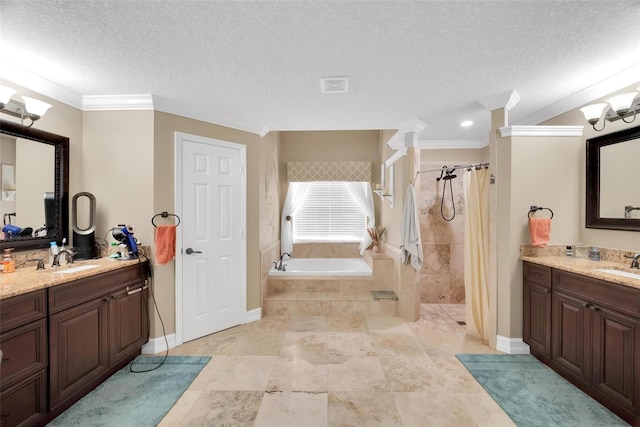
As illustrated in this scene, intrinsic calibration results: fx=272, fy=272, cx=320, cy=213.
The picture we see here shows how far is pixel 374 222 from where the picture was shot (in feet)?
16.2

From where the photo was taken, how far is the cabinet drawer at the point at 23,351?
150cm

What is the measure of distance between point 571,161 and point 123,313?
4297 mm

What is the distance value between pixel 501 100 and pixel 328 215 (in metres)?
3.25

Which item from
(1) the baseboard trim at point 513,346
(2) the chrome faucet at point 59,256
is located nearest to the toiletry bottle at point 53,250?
(2) the chrome faucet at point 59,256

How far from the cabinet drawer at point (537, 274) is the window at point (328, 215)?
9.36 ft

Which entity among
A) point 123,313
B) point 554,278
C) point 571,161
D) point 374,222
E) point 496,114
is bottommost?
point 123,313

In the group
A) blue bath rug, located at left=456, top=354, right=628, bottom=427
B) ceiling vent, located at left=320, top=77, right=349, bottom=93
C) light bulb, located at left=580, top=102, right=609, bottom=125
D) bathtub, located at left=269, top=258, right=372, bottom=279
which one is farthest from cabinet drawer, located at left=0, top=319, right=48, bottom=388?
light bulb, located at left=580, top=102, right=609, bottom=125

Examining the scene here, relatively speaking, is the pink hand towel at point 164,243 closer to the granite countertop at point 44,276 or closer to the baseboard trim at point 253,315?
the granite countertop at point 44,276

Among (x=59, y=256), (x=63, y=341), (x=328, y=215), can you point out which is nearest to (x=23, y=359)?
(x=63, y=341)

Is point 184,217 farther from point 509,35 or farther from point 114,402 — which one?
point 509,35

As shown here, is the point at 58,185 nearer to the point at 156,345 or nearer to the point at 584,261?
the point at 156,345

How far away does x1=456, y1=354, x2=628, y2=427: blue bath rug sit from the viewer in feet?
→ 5.85

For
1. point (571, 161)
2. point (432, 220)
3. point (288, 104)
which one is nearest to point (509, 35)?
point (571, 161)

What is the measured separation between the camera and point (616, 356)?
178cm
